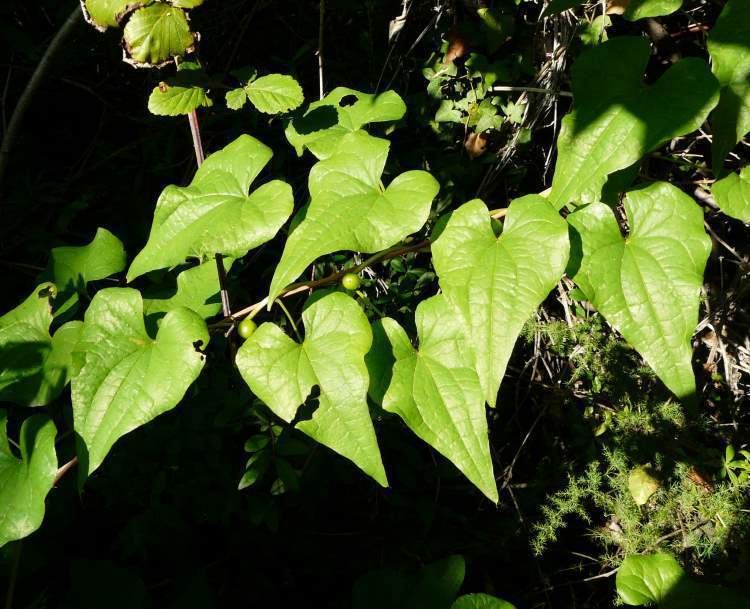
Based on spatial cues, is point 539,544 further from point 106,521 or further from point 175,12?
point 175,12

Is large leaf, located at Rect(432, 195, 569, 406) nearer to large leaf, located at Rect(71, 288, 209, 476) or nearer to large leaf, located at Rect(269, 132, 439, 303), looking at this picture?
large leaf, located at Rect(269, 132, 439, 303)

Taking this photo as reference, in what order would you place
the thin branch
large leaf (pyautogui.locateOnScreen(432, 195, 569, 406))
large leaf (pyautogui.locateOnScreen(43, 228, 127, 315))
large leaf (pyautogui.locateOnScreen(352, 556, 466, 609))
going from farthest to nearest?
large leaf (pyautogui.locateOnScreen(352, 556, 466, 609)), the thin branch, large leaf (pyautogui.locateOnScreen(43, 228, 127, 315)), large leaf (pyautogui.locateOnScreen(432, 195, 569, 406))

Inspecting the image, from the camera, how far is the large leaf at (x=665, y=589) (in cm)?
140

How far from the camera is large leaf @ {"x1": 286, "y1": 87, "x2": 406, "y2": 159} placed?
1108 mm

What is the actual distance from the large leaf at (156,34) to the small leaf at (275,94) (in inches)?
5.7

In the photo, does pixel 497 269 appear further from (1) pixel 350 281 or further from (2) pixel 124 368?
(2) pixel 124 368

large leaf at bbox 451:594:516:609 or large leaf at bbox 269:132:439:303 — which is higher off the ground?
large leaf at bbox 269:132:439:303

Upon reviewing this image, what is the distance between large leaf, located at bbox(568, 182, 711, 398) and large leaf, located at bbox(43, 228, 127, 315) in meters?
0.77

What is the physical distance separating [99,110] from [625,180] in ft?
5.78

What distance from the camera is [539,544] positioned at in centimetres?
177

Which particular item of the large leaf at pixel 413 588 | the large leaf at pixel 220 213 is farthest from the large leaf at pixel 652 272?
the large leaf at pixel 413 588

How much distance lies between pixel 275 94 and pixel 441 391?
570 mm

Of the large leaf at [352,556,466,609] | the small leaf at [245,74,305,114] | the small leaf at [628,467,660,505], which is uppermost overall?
the small leaf at [245,74,305,114]

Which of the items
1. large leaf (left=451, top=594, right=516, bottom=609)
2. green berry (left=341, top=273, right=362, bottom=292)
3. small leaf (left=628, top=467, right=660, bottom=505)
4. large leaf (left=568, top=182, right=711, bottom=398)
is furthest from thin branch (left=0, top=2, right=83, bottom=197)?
small leaf (left=628, top=467, right=660, bottom=505)
